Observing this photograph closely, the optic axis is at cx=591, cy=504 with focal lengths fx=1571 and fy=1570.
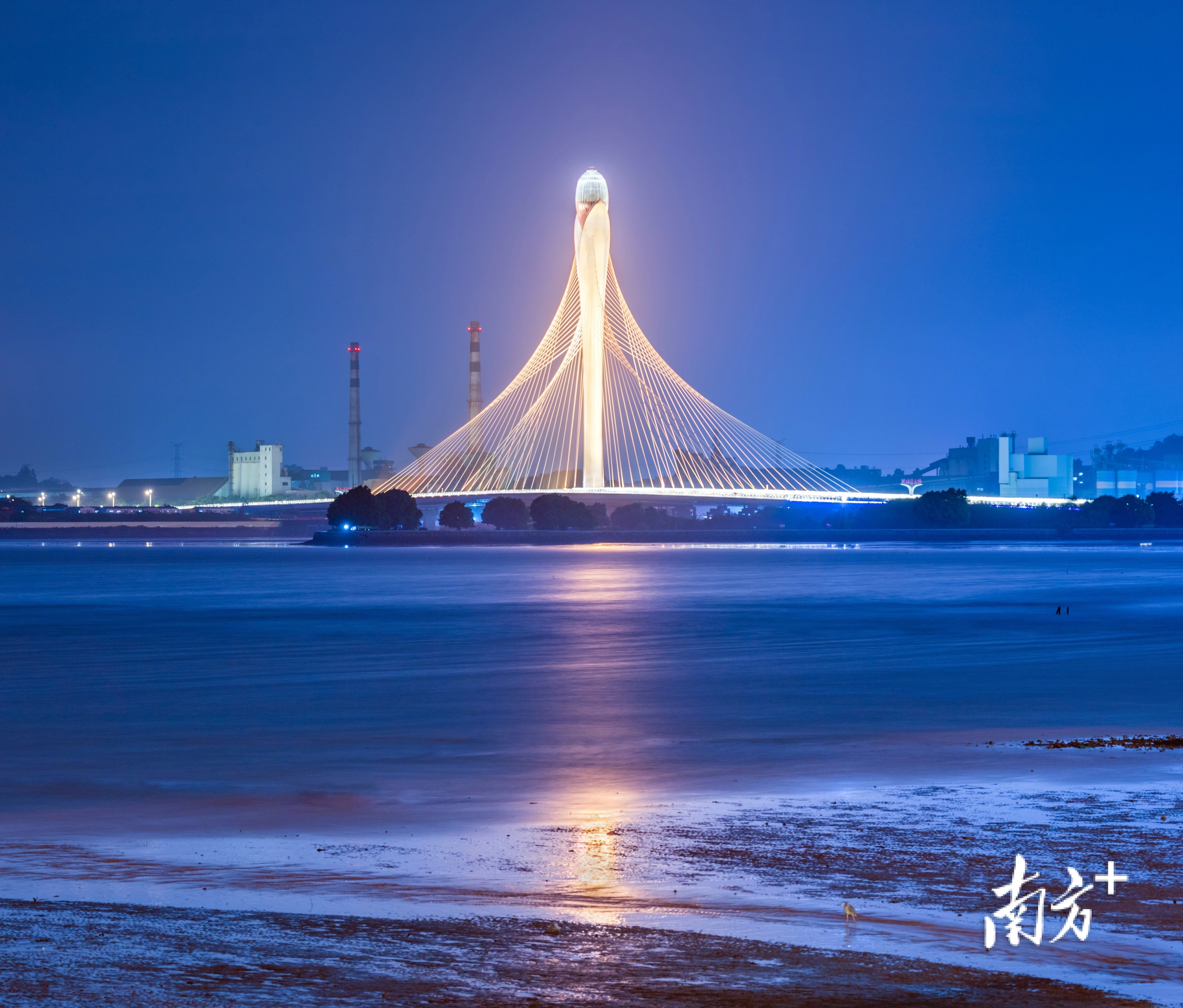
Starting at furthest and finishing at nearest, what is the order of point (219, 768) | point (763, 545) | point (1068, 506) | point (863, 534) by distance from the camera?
point (1068, 506)
point (863, 534)
point (763, 545)
point (219, 768)

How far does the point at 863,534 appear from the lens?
79.8 metres

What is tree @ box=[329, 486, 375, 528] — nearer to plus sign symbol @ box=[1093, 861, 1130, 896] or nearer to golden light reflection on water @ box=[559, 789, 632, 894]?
golden light reflection on water @ box=[559, 789, 632, 894]

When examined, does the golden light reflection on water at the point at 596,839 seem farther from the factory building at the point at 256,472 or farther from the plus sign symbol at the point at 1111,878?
the factory building at the point at 256,472

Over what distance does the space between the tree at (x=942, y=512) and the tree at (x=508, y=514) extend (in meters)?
21.0

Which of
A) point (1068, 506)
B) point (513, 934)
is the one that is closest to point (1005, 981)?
point (513, 934)

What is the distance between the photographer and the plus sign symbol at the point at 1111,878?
17.7 ft

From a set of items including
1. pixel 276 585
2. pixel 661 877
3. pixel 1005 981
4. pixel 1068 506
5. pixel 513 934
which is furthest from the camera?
pixel 1068 506

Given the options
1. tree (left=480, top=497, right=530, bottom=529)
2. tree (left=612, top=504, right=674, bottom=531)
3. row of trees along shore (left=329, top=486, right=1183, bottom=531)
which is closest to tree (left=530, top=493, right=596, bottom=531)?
row of trees along shore (left=329, top=486, right=1183, bottom=531)

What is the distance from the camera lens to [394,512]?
76375 millimetres

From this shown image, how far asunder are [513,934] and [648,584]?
29.7m

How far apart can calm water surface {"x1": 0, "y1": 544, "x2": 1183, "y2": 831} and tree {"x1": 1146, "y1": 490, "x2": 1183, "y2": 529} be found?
200ft

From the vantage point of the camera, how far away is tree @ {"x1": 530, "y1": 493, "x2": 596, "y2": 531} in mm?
80250

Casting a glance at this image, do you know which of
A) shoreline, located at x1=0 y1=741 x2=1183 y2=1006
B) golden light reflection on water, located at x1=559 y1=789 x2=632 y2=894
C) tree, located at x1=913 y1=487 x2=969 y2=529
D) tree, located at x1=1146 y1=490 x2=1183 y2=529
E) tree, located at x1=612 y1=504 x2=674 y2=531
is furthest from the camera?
tree, located at x1=612 y1=504 x2=674 y2=531

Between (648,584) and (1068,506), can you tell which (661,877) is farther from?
(1068,506)
